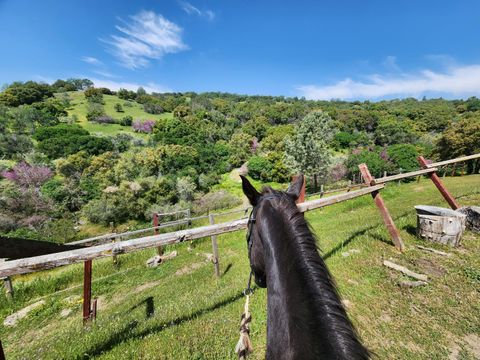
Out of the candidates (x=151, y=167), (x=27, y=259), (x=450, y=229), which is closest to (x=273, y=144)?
(x=151, y=167)

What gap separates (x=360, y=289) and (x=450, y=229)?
2.97 meters

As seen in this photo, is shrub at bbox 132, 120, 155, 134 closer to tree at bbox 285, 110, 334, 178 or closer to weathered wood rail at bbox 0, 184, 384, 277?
tree at bbox 285, 110, 334, 178

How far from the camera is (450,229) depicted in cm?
512

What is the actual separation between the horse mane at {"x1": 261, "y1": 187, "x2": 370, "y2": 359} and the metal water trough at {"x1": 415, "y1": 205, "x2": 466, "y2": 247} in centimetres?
561

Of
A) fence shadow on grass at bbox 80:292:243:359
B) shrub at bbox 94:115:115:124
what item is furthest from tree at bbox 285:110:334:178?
shrub at bbox 94:115:115:124

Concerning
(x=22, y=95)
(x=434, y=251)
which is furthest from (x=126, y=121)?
(x=434, y=251)

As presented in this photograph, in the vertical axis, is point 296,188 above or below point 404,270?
above

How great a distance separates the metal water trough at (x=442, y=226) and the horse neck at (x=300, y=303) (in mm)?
5667

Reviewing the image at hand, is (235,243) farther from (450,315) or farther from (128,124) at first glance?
(128,124)

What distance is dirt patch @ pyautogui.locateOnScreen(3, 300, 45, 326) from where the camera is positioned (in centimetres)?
673

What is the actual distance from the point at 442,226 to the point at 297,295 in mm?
5881

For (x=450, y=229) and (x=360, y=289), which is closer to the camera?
(x=360, y=289)

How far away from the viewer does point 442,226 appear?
17.1 feet

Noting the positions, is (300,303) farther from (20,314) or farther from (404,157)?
(404,157)
